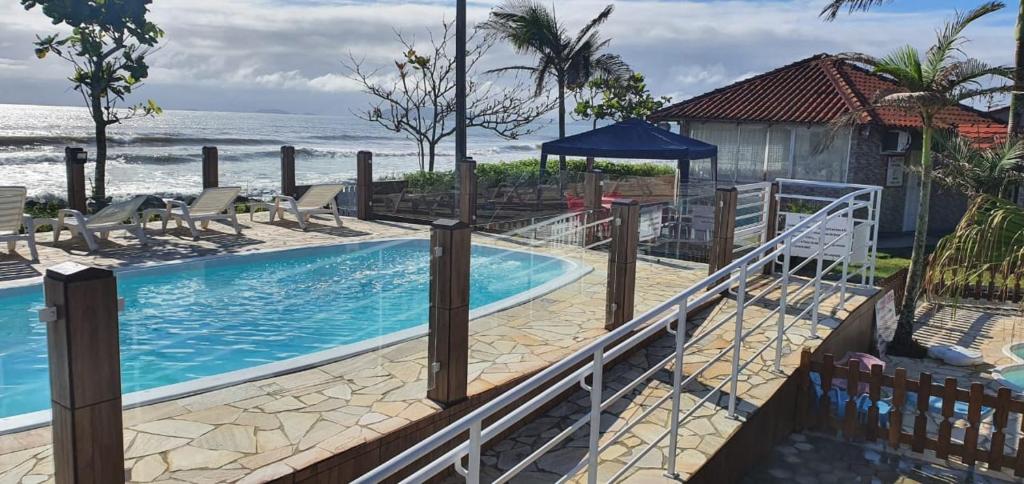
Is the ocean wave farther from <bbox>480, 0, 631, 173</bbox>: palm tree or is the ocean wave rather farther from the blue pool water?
the blue pool water

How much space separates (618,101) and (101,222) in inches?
747

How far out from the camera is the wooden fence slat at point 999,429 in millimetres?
5473

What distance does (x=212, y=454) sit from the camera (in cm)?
407

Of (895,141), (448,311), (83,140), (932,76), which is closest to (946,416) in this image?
(448,311)

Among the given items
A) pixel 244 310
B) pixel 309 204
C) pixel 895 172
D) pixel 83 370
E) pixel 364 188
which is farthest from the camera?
pixel 895 172

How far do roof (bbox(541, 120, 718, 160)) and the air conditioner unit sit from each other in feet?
22.6

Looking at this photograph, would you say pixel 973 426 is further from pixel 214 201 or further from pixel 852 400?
pixel 214 201

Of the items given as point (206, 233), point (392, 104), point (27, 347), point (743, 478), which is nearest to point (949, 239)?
point (743, 478)

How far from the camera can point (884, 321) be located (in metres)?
9.00

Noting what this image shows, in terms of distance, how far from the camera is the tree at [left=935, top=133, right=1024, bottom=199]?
8.20 m

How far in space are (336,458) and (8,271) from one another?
A: 6.52 m

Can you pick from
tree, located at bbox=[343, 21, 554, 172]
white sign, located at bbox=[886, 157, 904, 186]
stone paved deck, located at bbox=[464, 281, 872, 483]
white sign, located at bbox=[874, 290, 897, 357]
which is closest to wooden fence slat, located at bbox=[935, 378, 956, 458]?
stone paved deck, located at bbox=[464, 281, 872, 483]

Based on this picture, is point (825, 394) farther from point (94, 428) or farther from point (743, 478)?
point (94, 428)

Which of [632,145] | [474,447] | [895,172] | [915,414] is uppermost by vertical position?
[632,145]
